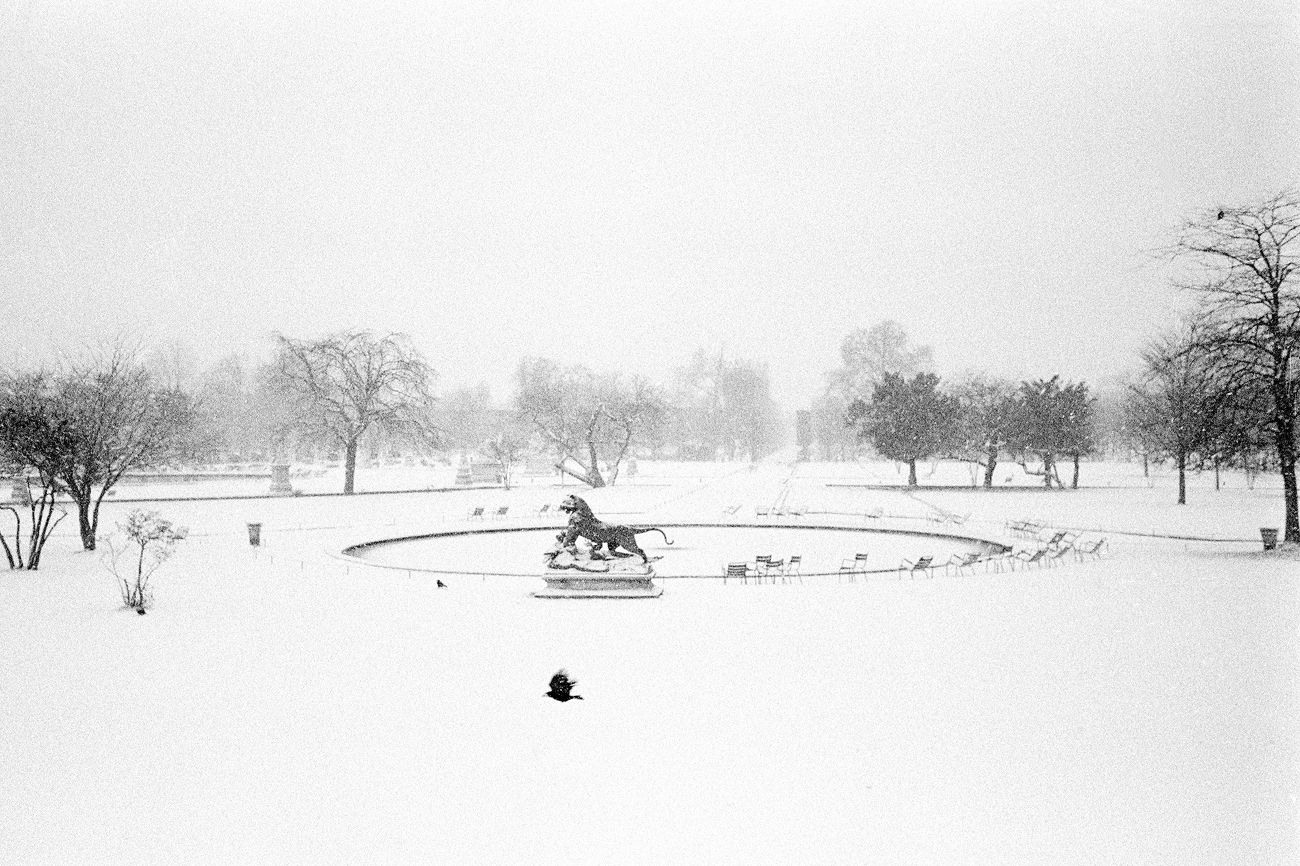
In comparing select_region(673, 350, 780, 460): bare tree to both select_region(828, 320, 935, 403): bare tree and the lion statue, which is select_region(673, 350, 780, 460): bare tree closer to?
select_region(828, 320, 935, 403): bare tree

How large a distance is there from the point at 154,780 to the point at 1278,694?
29.6 ft

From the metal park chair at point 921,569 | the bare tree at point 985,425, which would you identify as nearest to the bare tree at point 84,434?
the metal park chair at point 921,569

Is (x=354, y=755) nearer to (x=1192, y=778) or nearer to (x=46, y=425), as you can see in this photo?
(x=1192, y=778)

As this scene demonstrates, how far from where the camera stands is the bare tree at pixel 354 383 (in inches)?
1614

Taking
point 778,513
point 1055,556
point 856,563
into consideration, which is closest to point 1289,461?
point 1055,556

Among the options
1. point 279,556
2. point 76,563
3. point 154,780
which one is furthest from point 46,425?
point 154,780

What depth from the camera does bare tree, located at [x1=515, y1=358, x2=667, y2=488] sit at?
45469 millimetres

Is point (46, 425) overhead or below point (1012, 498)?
overhead

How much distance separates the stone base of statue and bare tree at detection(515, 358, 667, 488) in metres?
29.0

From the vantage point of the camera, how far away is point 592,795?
554 cm

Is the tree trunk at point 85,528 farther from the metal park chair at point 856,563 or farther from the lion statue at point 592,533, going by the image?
the metal park chair at point 856,563

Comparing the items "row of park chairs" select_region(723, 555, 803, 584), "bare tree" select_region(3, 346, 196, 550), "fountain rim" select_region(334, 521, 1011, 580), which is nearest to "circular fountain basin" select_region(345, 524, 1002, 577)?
"fountain rim" select_region(334, 521, 1011, 580)

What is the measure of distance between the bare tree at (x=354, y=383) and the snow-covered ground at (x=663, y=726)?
29.1 meters

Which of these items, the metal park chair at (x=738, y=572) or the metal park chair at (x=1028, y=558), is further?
the metal park chair at (x=1028, y=558)
